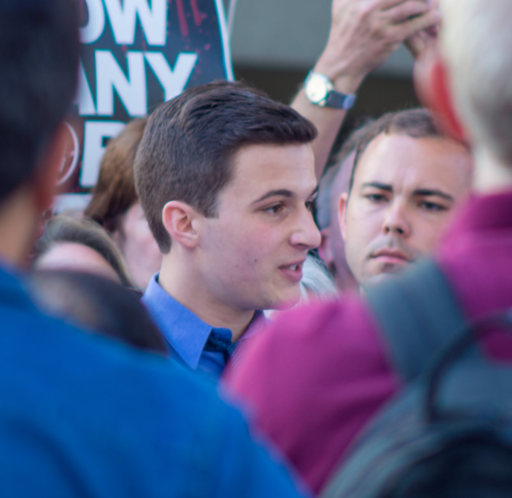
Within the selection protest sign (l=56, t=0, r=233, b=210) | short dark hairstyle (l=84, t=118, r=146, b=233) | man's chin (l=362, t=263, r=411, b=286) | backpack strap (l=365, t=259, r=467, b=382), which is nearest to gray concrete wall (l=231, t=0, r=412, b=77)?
protest sign (l=56, t=0, r=233, b=210)

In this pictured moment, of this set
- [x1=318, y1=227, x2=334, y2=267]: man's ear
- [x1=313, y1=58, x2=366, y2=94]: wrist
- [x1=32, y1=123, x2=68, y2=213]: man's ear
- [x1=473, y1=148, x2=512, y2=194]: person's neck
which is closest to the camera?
[x1=32, y1=123, x2=68, y2=213]: man's ear

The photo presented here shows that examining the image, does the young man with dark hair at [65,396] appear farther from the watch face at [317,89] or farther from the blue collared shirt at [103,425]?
the watch face at [317,89]

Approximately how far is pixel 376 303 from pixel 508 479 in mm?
212

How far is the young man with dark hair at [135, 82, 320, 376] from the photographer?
6.91ft

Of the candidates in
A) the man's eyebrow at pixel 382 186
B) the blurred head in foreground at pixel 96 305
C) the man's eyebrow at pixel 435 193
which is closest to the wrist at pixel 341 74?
the man's eyebrow at pixel 382 186

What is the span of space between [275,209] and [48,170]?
1527 mm

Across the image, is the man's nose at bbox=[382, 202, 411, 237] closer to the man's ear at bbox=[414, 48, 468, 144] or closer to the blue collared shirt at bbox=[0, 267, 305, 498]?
the man's ear at bbox=[414, 48, 468, 144]

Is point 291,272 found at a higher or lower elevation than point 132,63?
lower

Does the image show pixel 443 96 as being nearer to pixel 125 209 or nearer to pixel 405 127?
pixel 405 127

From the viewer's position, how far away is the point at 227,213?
2.13 metres

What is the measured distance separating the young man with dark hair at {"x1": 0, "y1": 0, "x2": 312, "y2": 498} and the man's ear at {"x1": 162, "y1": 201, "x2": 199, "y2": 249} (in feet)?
4.86

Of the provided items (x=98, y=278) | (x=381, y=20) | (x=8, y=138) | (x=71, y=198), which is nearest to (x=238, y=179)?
(x=381, y=20)

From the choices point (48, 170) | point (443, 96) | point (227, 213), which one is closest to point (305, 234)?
point (227, 213)

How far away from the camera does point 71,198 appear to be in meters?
2.98
